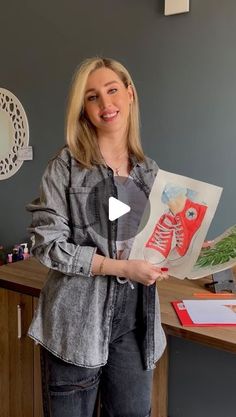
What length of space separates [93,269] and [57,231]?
11 cm

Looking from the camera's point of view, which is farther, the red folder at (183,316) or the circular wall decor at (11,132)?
the circular wall decor at (11,132)

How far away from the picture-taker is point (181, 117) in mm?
1667

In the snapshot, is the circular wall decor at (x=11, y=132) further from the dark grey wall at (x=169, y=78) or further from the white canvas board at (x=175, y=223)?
the white canvas board at (x=175, y=223)

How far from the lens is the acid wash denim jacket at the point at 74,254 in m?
0.87

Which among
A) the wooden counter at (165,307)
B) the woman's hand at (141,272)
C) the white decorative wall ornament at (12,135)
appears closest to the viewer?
the woman's hand at (141,272)

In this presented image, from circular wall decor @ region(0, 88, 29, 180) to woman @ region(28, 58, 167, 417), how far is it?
128cm

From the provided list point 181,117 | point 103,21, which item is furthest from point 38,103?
point 181,117

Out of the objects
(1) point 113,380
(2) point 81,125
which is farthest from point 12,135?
(1) point 113,380

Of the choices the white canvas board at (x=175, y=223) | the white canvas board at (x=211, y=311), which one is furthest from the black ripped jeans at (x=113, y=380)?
the white canvas board at (x=211, y=311)

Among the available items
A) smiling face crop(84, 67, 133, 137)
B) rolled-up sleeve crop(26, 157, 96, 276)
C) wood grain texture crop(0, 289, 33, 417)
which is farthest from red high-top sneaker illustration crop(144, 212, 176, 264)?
wood grain texture crop(0, 289, 33, 417)

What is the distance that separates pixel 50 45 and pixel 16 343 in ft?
4.61

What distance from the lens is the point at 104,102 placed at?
0.92 metres
